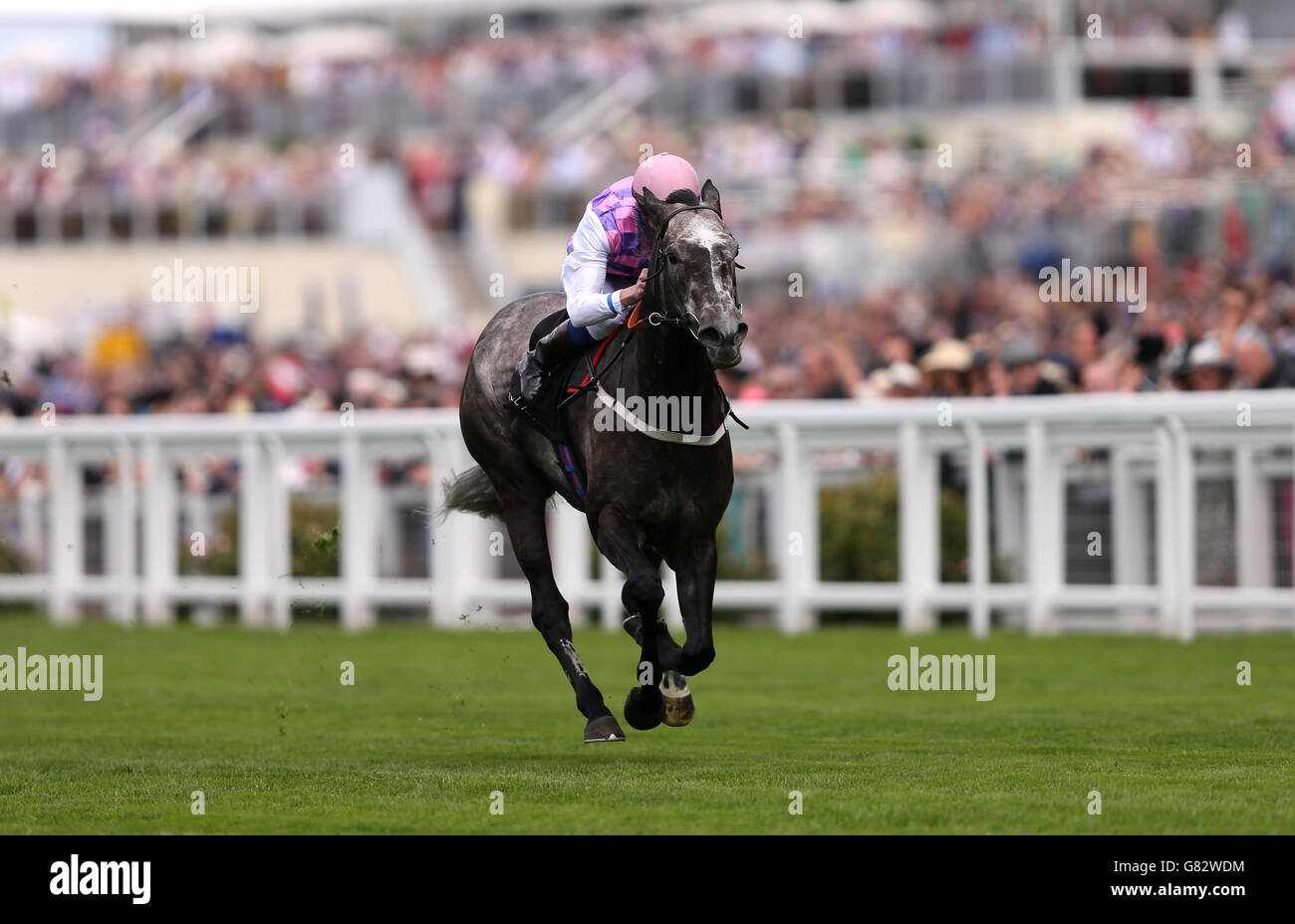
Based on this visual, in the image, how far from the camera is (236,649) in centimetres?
1463

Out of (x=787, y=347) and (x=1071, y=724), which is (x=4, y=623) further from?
(x=1071, y=724)

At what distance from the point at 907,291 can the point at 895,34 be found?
1000 centimetres

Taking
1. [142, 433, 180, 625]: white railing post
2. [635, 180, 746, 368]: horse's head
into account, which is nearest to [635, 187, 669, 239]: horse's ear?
[635, 180, 746, 368]: horse's head

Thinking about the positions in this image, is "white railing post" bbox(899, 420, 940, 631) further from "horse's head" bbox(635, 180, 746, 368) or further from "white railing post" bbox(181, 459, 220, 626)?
"horse's head" bbox(635, 180, 746, 368)

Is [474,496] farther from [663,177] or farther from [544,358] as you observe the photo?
[663,177]

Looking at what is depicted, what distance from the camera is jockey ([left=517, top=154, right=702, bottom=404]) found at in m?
8.63

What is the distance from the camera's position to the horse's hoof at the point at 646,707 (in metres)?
8.43

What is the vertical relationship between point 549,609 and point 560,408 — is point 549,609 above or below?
below

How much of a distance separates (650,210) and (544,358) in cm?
104

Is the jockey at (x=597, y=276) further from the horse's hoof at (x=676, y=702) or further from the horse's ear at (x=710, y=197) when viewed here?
the horse's hoof at (x=676, y=702)

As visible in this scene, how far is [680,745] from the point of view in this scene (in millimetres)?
9125

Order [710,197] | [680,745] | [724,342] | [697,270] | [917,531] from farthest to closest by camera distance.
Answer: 1. [917,531]
2. [680,745]
3. [710,197]
4. [697,270]
5. [724,342]

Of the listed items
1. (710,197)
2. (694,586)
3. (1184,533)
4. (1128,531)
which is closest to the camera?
(710,197)

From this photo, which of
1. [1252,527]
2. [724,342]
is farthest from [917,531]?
[724,342]
